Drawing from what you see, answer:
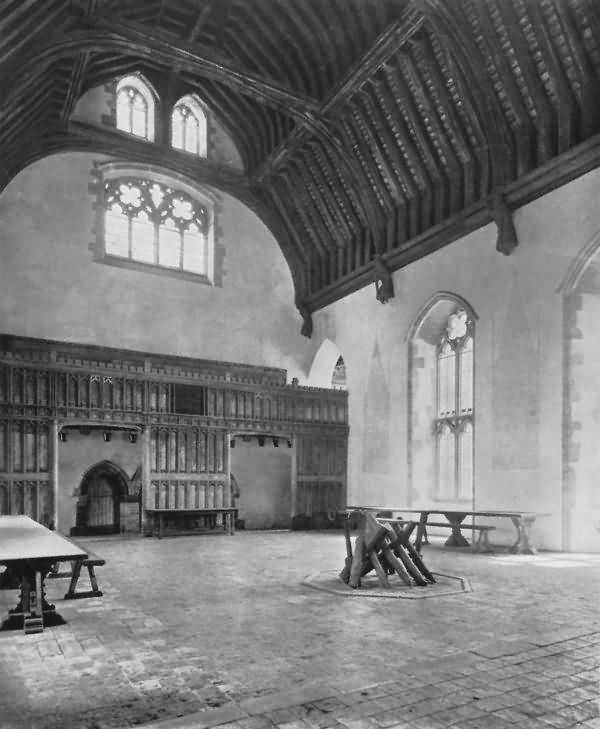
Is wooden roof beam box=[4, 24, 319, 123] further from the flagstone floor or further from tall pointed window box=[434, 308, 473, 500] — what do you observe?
the flagstone floor

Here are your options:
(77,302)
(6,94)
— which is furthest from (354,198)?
(6,94)

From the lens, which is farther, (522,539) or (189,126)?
(189,126)

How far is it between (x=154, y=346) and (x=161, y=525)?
14.4 ft

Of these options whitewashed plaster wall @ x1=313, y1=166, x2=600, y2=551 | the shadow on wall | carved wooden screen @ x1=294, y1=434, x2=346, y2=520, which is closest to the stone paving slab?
whitewashed plaster wall @ x1=313, y1=166, x2=600, y2=551

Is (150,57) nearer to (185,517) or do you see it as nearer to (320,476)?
(185,517)

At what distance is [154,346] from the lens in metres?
14.9

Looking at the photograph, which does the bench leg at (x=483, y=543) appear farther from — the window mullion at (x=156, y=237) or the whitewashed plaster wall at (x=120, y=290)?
the window mullion at (x=156, y=237)

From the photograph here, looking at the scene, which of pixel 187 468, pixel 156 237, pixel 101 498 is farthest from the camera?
pixel 156 237

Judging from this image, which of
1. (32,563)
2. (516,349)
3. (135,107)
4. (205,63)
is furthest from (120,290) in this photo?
(32,563)

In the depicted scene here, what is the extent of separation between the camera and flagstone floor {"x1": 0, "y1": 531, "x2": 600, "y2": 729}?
3.20m

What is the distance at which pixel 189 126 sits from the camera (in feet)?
53.1

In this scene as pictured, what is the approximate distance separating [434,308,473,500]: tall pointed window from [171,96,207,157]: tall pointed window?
26.1ft

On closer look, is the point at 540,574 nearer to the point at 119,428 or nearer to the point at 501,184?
the point at 501,184

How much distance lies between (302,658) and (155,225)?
43.3ft
